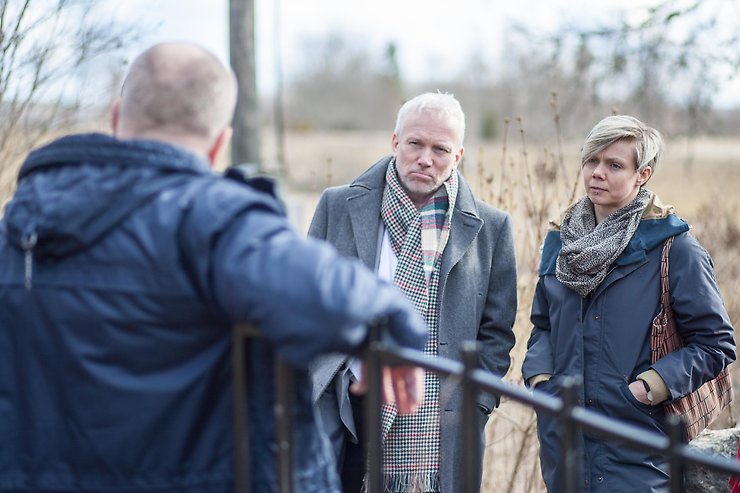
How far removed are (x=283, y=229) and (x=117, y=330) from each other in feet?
1.17

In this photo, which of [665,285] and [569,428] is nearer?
[569,428]

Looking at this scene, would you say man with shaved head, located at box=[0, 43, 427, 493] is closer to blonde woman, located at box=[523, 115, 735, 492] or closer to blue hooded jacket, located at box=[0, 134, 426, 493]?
blue hooded jacket, located at box=[0, 134, 426, 493]

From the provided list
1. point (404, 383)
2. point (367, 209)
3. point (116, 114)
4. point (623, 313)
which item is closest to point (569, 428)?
point (404, 383)

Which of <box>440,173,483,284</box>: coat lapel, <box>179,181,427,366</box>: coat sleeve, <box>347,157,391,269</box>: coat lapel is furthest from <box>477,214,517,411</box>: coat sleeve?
<box>179,181,427,366</box>: coat sleeve

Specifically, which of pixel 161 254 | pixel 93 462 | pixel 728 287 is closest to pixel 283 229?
pixel 161 254

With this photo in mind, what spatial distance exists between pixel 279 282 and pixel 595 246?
1.81m

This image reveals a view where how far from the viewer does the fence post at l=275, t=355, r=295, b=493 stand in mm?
1715

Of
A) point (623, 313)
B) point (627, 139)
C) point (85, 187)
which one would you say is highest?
point (627, 139)

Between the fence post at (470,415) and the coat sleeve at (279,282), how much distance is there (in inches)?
6.8

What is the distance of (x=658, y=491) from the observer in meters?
3.00

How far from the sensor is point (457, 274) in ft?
11.0

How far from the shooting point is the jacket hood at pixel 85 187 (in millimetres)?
1646

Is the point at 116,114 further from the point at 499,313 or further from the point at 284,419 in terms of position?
the point at 499,313

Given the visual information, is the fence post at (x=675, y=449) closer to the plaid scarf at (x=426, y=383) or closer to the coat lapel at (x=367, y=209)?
the plaid scarf at (x=426, y=383)
